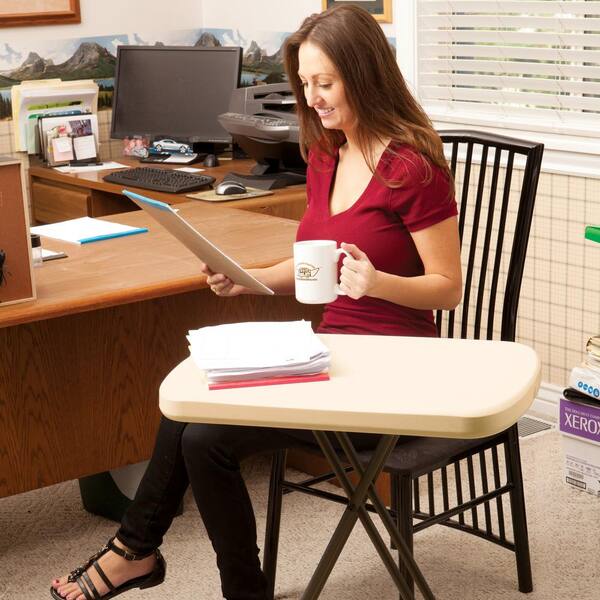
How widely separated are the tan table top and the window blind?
5.55 feet

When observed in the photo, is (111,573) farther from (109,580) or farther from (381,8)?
(381,8)

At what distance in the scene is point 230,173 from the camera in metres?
3.75

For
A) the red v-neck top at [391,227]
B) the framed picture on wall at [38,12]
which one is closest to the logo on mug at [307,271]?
the red v-neck top at [391,227]

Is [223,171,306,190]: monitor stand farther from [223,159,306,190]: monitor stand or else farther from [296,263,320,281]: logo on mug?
[296,263,320,281]: logo on mug

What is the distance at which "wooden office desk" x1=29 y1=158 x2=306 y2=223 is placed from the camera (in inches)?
136

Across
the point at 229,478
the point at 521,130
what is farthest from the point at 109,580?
the point at 521,130

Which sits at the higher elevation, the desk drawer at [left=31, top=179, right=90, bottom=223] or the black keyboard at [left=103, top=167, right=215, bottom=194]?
the black keyboard at [left=103, top=167, right=215, bottom=194]

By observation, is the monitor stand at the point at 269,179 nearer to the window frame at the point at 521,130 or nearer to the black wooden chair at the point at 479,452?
the window frame at the point at 521,130

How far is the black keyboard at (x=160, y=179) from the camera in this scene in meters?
3.58

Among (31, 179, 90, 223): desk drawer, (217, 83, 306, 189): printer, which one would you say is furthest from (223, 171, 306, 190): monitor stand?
(31, 179, 90, 223): desk drawer

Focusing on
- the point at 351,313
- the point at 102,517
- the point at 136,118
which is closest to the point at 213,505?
the point at 351,313

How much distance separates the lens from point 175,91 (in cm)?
424

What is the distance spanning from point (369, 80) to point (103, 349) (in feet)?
3.18

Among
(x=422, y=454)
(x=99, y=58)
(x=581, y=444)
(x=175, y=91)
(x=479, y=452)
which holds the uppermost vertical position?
(x=99, y=58)
